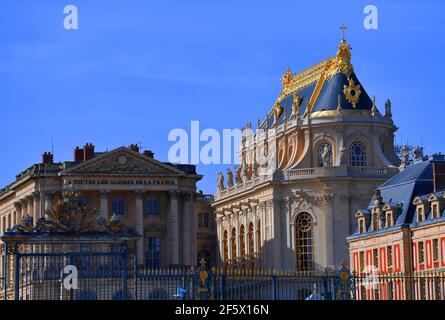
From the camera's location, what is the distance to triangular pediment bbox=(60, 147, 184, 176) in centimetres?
11069

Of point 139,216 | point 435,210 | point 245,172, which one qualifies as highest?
point 245,172

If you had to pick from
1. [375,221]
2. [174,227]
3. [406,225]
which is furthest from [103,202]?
[406,225]

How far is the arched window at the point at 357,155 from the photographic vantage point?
113188 mm

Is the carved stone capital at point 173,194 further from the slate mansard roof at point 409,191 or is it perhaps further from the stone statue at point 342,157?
the slate mansard roof at point 409,191

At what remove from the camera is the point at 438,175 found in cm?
8406

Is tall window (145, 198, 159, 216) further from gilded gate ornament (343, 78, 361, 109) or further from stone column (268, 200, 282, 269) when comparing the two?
gilded gate ornament (343, 78, 361, 109)

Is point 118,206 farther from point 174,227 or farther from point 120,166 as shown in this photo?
point 174,227

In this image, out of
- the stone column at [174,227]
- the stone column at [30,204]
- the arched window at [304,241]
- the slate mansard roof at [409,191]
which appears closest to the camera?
the slate mansard roof at [409,191]

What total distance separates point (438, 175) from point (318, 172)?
89.9ft

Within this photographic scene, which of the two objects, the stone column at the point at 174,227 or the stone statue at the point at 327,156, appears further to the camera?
the stone column at the point at 174,227

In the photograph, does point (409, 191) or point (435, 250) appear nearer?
point (435, 250)

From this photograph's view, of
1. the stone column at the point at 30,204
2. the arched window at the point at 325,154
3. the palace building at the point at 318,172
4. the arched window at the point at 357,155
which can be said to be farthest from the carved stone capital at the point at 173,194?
the arched window at the point at 357,155

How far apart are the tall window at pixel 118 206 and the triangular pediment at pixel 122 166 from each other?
2.93 meters

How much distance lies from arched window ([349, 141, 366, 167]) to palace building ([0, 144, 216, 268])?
10959mm
